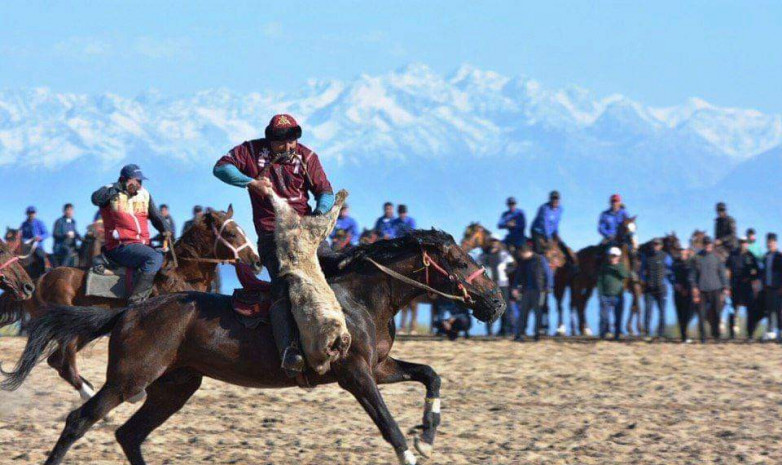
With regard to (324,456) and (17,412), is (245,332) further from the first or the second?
(17,412)

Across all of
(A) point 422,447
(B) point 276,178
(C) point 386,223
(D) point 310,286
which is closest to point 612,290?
(C) point 386,223

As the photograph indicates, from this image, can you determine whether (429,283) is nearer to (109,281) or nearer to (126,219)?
(126,219)

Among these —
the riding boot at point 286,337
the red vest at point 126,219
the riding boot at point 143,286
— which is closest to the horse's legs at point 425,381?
the riding boot at point 286,337

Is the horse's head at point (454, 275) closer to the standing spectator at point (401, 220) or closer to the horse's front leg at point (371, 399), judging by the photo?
the horse's front leg at point (371, 399)

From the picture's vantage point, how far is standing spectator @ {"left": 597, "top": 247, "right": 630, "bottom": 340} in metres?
17.7

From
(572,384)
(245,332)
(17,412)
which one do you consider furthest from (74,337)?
(572,384)

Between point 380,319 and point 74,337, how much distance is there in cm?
204

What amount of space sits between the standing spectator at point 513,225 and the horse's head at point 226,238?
7.69 m

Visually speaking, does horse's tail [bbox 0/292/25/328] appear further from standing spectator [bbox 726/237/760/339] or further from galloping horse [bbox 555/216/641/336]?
standing spectator [bbox 726/237/760/339]

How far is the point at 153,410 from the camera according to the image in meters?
7.92

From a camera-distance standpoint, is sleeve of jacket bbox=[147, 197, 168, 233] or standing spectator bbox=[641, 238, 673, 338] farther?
standing spectator bbox=[641, 238, 673, 338]

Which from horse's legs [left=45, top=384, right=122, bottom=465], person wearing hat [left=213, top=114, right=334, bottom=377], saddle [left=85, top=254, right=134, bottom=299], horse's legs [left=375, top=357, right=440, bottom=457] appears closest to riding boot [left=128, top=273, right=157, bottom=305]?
saddle [left=85, top=254, right=134, bottom=299]

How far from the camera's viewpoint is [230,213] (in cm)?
1199

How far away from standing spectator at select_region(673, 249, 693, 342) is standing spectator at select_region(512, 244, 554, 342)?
198cm
